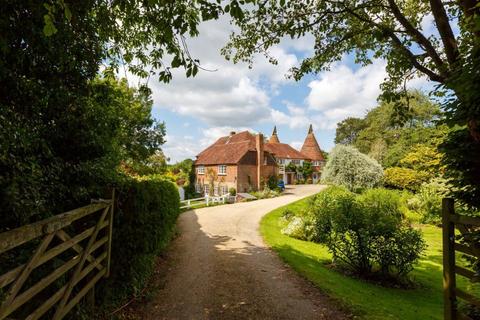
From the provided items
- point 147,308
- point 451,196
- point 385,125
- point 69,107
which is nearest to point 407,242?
point 451,196

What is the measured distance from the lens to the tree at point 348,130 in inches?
2699

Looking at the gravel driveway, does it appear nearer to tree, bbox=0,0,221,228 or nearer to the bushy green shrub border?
the bushy green shrub border

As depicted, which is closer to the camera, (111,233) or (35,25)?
(35,25)

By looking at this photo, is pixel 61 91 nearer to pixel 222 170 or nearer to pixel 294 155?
pixel 222 170

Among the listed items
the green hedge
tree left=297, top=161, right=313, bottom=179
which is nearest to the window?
tree left=297, top=161, right=313, bottom=179

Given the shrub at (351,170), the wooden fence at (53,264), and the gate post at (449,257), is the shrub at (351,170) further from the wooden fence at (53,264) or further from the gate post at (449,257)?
the wooden fence at (53,264)

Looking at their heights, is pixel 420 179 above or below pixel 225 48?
below

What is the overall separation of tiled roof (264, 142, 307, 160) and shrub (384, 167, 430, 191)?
83.0 ft

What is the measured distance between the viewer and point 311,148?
207ft

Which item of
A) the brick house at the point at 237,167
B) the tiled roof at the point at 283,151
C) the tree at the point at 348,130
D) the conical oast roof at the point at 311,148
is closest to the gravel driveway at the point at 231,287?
the brick house at the point at 237,167

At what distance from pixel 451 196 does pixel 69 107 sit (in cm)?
716

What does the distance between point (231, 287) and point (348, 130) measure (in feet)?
228

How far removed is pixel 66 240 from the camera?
4289mm

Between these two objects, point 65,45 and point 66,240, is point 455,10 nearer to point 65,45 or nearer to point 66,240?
point 65,45
